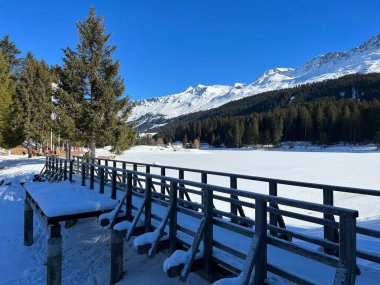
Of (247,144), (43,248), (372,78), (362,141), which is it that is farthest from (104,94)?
(372,78)

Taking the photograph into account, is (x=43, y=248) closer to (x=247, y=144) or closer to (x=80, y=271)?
(x=80, y=271)

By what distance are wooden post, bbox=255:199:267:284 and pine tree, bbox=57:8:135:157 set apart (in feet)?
60.5

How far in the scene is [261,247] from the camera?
3.99 m

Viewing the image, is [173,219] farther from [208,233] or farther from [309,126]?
[309,126]

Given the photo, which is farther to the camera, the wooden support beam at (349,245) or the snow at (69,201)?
the snow at (69,201)

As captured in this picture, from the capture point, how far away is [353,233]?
302 centimetres

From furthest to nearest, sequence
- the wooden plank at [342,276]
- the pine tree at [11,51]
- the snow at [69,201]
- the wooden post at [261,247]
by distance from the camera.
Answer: the pine tree at [11,51] → the snow at [69,201] → the wooden post at [261,247] → the wooden plank at [342,276]

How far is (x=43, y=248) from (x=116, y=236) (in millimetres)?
4130

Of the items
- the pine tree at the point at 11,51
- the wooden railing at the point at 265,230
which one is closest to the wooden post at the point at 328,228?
the wooden railing at the point at 265,230

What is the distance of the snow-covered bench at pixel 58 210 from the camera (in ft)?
24.0

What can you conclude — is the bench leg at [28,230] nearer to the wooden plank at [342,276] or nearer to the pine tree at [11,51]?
the wooden plank at [342,276]

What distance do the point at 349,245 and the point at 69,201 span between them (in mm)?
7270

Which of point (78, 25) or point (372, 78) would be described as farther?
point (372, 78)

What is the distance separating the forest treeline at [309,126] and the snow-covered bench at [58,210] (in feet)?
320
